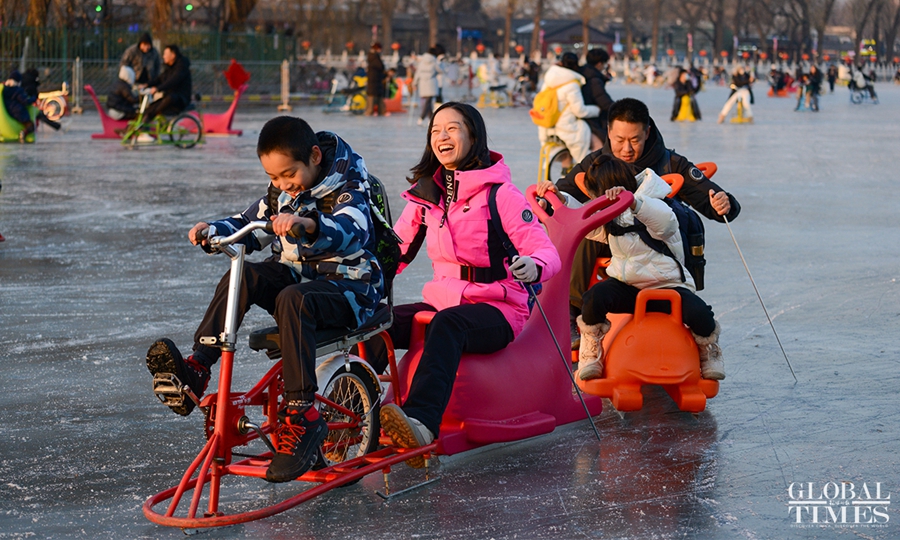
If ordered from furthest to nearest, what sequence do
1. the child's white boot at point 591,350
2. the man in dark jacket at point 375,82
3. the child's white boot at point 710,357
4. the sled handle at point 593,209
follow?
1. the man in dark jacket at point 375,82
2. the child's white boot at point 591,350
3. the child's white boot at point 710,357
4. the sled handle at point 593,209

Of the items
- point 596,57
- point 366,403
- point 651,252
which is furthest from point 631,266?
point 596,57

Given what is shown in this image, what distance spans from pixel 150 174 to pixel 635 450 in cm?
1123

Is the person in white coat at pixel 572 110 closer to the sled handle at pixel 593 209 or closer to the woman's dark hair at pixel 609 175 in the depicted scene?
the woman's dark hair at pixel 609 175

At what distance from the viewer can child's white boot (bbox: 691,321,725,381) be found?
4.71 meters

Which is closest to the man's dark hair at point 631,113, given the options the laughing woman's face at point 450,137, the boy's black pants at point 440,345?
the laughing woman's face at point 450,137


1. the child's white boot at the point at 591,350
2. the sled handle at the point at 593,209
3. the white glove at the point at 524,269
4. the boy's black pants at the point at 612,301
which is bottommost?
the child's white boot at the point at 591,350

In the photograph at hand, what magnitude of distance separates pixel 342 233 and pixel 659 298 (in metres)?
1.70

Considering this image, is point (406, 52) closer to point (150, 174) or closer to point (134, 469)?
point (150, 174)

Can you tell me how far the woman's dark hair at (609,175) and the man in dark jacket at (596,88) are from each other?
22.5 feet

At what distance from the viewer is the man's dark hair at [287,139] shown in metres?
3.59

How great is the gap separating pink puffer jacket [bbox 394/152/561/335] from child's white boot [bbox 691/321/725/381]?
2.96ft

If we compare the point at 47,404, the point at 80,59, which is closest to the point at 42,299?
the point at 47,404

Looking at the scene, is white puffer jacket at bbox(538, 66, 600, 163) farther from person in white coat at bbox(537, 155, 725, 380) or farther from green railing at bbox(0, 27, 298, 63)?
green railing at bbox(0, 27, 298, 63)

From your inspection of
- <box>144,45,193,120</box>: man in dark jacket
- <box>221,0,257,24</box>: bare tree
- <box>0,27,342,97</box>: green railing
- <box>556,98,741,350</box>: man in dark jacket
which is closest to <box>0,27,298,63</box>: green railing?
<box>0,27,342,97</box>: green railing
